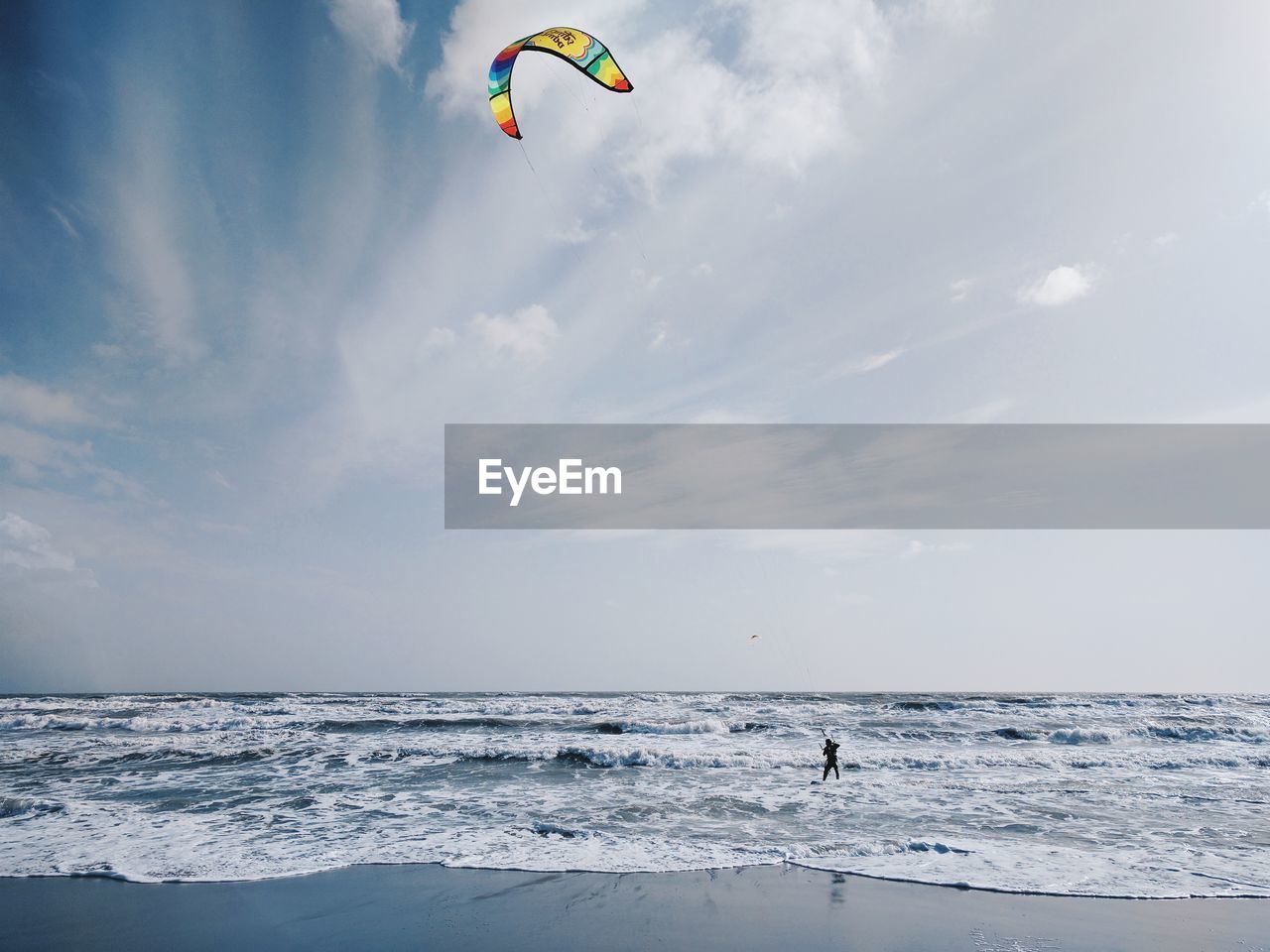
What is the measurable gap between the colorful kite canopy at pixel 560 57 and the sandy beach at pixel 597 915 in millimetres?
14630

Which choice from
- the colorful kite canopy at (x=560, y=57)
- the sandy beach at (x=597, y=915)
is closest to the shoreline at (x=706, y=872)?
the sandy beach at (x=597, y=915)

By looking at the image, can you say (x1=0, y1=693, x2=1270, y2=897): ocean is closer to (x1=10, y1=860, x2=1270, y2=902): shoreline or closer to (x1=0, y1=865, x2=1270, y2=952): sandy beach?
(x1=10, y1=860, x2=1270, y2=902): shoreline

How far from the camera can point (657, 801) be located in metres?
14.0

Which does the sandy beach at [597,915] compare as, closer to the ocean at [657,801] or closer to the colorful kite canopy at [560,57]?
the ocean at [657,801]

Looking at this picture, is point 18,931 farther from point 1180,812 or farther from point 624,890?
point 1180,812

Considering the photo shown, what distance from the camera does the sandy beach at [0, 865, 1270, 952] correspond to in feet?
22.3

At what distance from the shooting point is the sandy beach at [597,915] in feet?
22.3

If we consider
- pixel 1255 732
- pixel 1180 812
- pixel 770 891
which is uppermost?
pixel 770 891

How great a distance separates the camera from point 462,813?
12828 mm

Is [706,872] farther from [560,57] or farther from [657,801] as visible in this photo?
[560,57]

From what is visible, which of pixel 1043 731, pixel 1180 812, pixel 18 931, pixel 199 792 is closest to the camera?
pixel 18 931

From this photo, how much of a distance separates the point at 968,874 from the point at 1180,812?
8179 mm

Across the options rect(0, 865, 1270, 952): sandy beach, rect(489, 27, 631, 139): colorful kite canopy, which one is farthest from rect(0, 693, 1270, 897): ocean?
rect(489, 27, 631, 139): colorful kite canopy

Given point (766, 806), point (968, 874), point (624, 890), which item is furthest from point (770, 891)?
point (766, 806)
